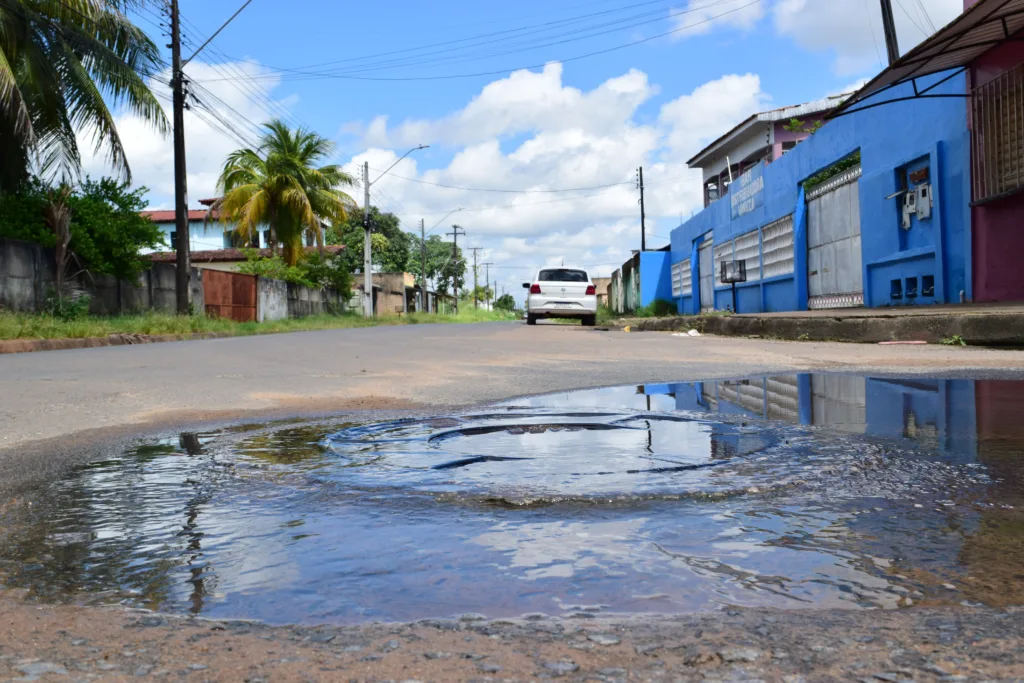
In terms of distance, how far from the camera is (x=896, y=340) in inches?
371

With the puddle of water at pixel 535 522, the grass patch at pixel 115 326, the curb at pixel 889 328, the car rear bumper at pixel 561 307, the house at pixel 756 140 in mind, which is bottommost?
the puddle of water at pixel 535 522

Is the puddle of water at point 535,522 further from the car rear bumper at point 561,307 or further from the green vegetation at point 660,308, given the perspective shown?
the green vegetation at point 660,308

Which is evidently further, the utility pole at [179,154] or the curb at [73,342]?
the utility pole at [179,154]

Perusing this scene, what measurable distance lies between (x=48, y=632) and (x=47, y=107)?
55.5 ft

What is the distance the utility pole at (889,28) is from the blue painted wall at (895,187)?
135 centimetres

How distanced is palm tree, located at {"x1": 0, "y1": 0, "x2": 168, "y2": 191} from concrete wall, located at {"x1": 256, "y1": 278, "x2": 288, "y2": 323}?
1075 centimetres

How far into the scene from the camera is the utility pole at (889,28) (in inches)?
574

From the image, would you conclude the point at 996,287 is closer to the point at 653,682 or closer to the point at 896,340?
the point at 896,340

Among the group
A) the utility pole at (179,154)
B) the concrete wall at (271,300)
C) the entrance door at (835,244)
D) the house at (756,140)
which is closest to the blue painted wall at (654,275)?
the house at (756,140)

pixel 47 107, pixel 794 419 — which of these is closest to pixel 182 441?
pixel 794 419

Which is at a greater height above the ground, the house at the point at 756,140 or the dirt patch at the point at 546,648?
the house at the point at 756,140

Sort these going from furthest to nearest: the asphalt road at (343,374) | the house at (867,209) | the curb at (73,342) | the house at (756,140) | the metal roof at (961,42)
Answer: the house at (756,140), the curb at (73,342), the house at (867,209), the metal roof at (961,42), the asphalt road at (343,374)

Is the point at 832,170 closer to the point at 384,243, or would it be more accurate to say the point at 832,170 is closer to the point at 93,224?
the point at 93,224

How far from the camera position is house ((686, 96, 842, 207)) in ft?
89.2
